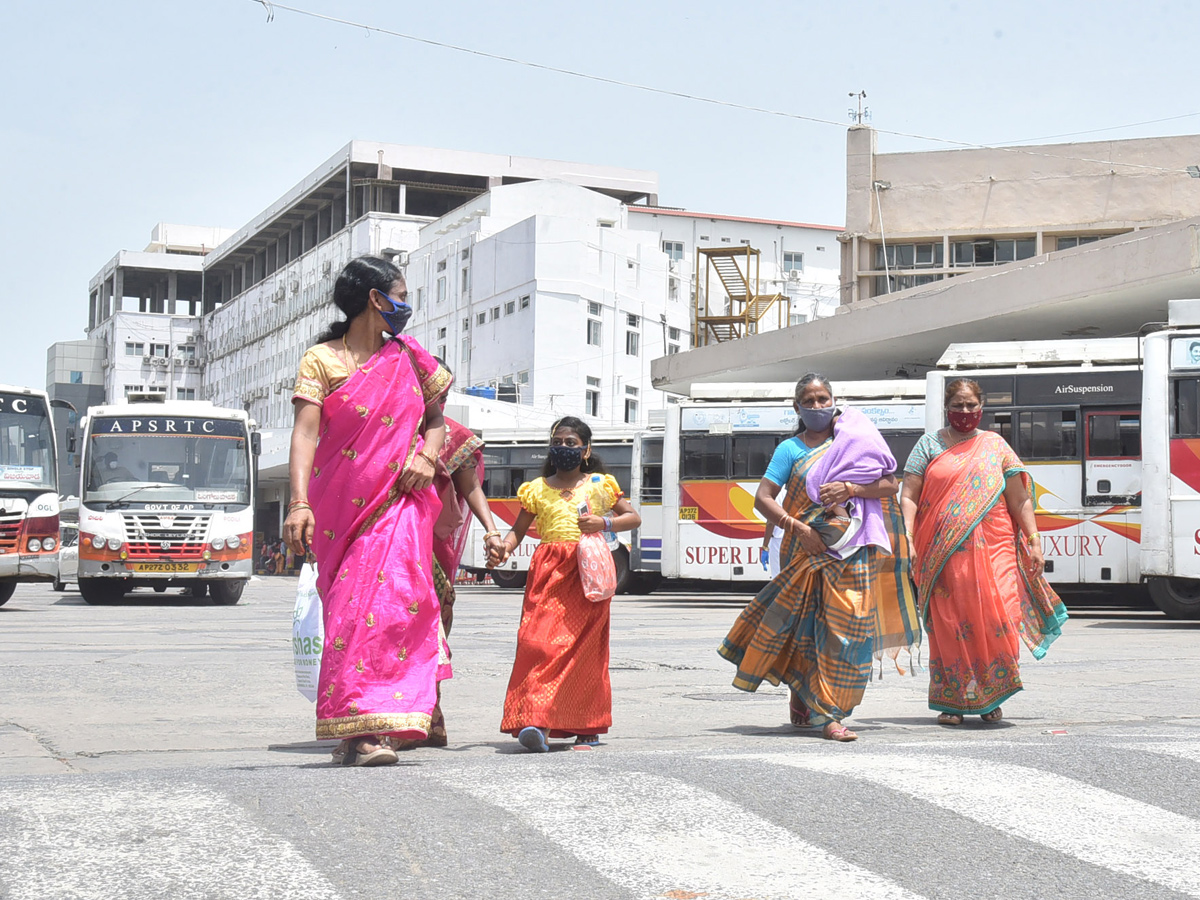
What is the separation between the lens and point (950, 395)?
25.0 feet

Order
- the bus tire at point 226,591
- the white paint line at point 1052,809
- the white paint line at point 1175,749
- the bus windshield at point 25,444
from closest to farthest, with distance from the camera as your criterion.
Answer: the white paint line at point 1052,809 → the white paint line at point 1175,749 → the bus windshield at point 25,444 → the bus tire at point 226,591

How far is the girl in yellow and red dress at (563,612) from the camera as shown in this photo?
6.34m

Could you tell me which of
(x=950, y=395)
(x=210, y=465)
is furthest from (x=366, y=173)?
(x=950, y=395)

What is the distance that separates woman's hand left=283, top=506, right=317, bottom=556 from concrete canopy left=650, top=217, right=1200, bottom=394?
20.6 meters

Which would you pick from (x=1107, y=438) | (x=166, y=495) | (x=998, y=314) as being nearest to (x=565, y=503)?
(x=1107, y=438)

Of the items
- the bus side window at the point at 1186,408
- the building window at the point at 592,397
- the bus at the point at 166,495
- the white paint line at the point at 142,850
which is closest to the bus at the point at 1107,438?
the bus side window at the point at 1186,408

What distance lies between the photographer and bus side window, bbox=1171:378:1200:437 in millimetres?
16906

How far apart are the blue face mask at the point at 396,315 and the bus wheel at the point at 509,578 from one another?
945 inches

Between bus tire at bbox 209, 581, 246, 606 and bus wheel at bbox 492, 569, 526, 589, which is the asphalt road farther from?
bus wheel at bbox 492, 569, 526, 589

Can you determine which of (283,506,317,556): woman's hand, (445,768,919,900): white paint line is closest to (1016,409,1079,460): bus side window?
(283,506,317,556): woman's hand

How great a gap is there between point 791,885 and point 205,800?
1640 mm

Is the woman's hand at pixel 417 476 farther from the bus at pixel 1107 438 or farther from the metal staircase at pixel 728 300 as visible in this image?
the metal staircase at pixel 728 300

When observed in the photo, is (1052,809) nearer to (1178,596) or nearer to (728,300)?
(1178,596)

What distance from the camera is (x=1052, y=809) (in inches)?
173
